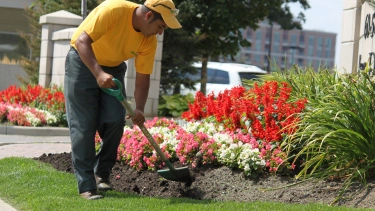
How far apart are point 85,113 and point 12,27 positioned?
98.3ft

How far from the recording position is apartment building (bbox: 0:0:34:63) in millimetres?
31516

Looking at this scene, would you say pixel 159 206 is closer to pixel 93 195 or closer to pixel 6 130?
pixel 93 195

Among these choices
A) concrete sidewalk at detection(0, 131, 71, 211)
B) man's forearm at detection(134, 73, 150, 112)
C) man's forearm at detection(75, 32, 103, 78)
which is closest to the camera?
man's forearm at detection(75, 32, 103, 78)

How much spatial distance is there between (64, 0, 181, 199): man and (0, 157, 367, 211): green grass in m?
0.23

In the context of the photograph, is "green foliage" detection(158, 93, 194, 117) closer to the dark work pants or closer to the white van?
the white van

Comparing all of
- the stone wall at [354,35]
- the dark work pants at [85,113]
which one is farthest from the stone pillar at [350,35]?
the dark work pants at [85,113]

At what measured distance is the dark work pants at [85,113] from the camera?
6.52 metres

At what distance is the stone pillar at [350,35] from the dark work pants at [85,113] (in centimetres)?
514

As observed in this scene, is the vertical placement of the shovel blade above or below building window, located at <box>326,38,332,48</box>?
below

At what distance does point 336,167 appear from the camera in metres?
7.07

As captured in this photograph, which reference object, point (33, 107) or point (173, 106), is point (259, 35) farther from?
point (33, 107)

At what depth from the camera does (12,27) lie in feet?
117

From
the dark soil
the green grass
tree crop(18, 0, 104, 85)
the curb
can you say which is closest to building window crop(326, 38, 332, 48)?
tree crop(18, 0, 104, 85)

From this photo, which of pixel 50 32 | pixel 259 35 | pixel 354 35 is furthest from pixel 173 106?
pixel 259 35
